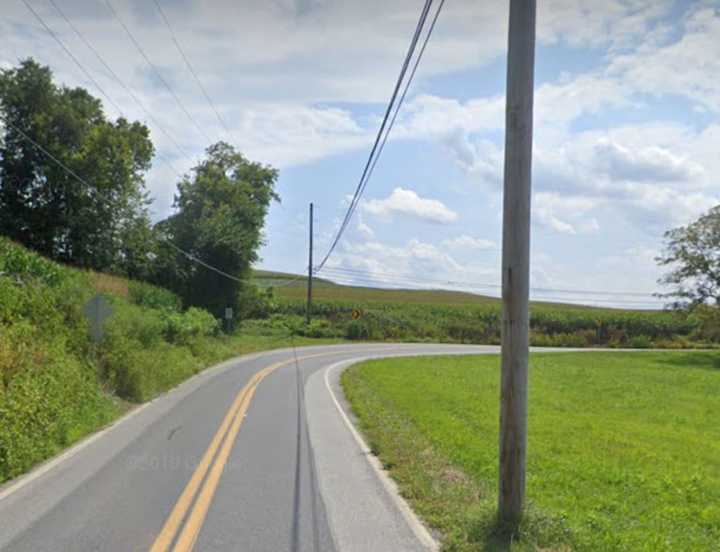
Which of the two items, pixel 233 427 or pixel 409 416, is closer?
pixel 233 427

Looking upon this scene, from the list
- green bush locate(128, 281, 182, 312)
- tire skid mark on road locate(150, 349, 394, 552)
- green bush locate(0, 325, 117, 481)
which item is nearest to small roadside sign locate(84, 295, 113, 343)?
green bush locate(0, 325, 117, 481)

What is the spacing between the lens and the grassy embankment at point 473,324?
61.0 meters

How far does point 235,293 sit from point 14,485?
44581mm

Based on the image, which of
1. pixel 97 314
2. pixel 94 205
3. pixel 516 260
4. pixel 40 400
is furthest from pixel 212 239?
pixel 516 260

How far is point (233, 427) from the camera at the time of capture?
44.7 ft

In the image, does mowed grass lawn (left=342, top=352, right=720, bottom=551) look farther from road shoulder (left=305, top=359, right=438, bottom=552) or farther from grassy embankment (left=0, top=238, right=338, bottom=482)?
grassy embankment (left=0, top=238, right=338, bottom=482)

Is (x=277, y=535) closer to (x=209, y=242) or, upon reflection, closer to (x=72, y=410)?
(x=72, y=410)

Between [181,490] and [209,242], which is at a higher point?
[209,242]

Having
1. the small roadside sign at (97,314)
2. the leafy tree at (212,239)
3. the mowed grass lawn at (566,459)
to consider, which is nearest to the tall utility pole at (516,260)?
the mowed grass lawn at (566,459)

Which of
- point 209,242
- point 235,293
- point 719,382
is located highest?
point 209,242

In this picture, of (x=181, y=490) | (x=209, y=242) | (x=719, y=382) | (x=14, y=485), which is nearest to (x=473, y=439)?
(x=181, y=490)

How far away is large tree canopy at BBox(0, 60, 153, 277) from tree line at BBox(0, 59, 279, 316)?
0.19 ft

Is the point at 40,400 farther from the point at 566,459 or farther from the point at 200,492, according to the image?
the point at 566,459

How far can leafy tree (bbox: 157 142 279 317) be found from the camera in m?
50.7
